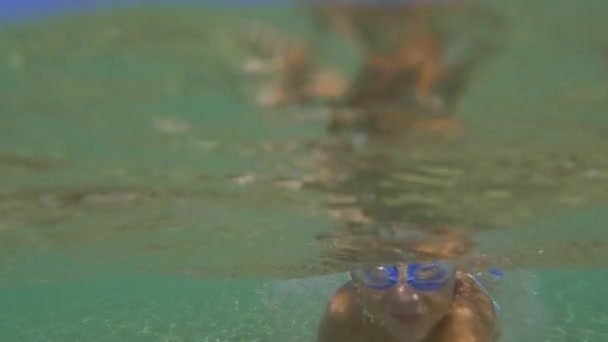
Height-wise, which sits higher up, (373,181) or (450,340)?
(373,181)

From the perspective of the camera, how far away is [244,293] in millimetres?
27500

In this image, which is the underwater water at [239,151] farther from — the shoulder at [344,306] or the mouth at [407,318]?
the mouth at [407,318]

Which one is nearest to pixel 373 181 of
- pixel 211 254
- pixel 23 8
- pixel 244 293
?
pixel 23 8

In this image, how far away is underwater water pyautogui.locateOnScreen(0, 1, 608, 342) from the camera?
4465 mm

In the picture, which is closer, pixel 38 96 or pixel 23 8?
pixel 23 8

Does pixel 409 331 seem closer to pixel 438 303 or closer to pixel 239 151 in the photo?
pixel 438 303

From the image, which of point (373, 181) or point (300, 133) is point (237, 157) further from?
point (373, 181)

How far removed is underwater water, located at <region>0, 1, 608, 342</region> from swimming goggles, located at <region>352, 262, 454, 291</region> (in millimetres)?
895

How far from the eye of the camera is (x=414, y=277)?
908 cm

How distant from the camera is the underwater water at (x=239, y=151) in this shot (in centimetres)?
446

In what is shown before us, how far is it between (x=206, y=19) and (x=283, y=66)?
771 millimetres

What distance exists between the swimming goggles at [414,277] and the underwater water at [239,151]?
90 cm

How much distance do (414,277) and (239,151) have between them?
13.3 feet

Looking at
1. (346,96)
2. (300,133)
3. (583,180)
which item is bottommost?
(583,180)
